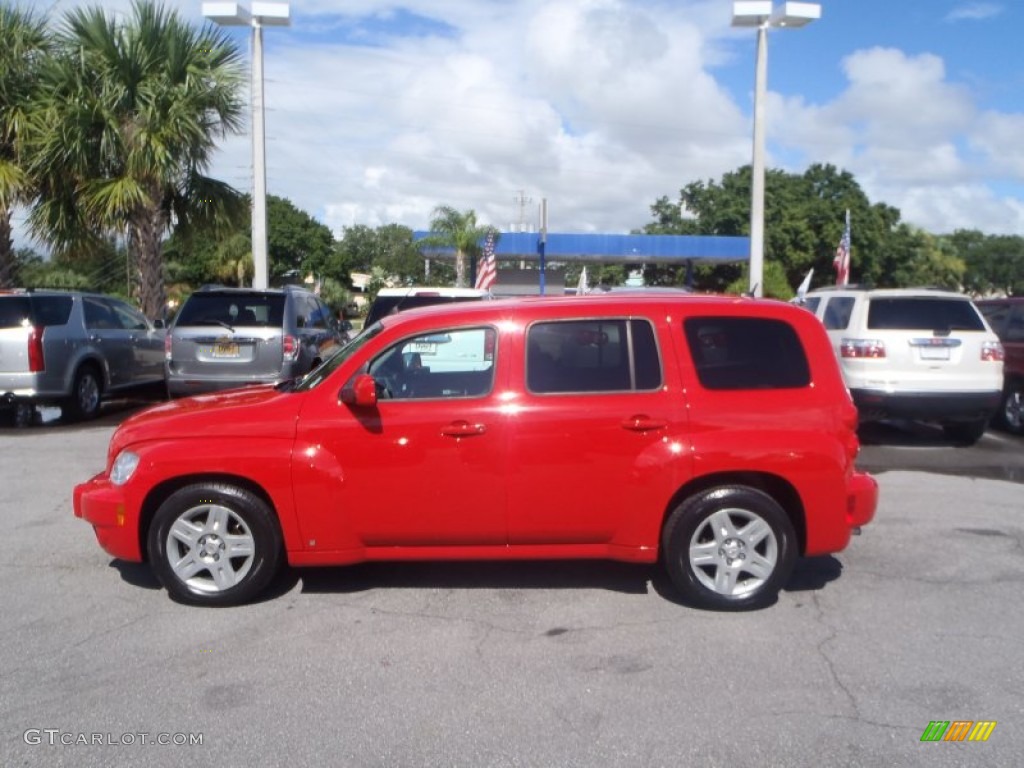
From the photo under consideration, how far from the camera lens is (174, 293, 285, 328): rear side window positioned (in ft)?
37.7

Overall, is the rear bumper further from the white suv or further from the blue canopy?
the blue canopy

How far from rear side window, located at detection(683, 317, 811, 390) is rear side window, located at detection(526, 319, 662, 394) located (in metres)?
0.27

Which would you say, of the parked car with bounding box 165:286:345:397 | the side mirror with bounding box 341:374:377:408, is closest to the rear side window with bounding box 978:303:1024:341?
the parked car with bounding box 165:286:345:397

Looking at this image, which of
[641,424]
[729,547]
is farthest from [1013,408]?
[641,424]

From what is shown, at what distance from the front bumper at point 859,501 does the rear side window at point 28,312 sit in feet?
33.6

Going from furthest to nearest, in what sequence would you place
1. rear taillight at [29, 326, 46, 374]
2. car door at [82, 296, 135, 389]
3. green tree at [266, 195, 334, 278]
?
green tree at [266, 195, 334, 278]
car door at [82, 296, 135, 389]
rear taillight at [29, 326, 46, 374]

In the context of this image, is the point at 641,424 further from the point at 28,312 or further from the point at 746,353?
the point at 28,312

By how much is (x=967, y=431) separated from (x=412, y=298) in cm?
684

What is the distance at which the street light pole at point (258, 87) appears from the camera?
16281 millimetres

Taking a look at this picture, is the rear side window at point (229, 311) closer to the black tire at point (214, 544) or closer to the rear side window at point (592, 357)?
the black tire at point (214, 544)

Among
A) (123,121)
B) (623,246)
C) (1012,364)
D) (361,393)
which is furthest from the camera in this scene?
(623,246)

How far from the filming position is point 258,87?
1695cm

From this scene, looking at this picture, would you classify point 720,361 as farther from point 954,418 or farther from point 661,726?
point 954,418
